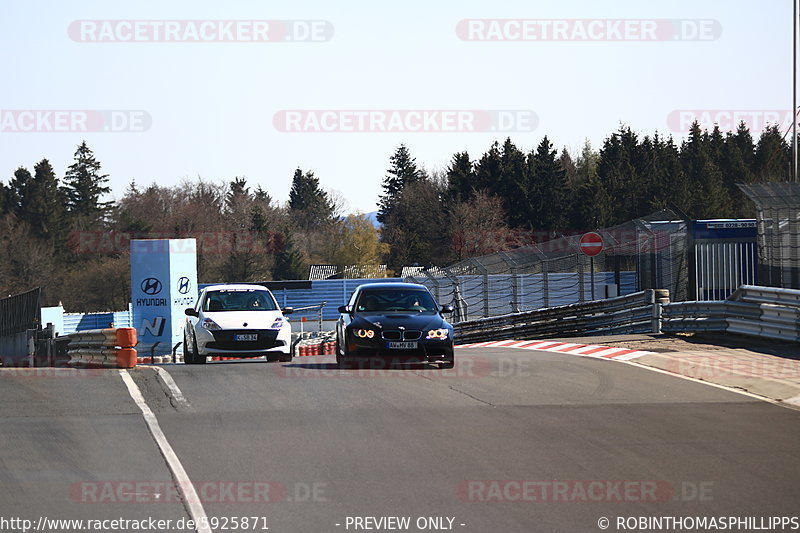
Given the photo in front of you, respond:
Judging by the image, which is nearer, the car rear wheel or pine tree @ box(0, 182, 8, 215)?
the car rear wheel

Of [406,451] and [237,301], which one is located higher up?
[237,301]

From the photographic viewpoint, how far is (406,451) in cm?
941

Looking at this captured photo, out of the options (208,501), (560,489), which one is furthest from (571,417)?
(208,501)

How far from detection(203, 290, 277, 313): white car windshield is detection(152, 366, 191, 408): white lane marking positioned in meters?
3.76

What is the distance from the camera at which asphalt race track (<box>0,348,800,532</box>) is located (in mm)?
7461

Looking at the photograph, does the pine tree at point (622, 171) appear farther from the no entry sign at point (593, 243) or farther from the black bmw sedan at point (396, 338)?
the black bmw sedan at point (396, 338)

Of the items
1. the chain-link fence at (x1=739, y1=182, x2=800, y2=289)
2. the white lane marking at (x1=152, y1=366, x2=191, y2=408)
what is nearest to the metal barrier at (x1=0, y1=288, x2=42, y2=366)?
the white lane marking at (x1=152, y1=366, x2=191, y2=408)

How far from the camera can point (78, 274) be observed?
262 ft

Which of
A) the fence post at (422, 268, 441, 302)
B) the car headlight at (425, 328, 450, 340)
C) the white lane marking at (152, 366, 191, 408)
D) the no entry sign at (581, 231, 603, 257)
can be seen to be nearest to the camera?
the white lane marking at (152, 366, 191, 408)

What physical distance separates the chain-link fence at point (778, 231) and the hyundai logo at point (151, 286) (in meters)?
28.4

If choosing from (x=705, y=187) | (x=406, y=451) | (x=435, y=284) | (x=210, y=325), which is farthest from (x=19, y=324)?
(x=705, y=187)

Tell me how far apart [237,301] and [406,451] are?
1140 cm

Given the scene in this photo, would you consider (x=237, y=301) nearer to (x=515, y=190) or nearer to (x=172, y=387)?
(x=172, y=387)
